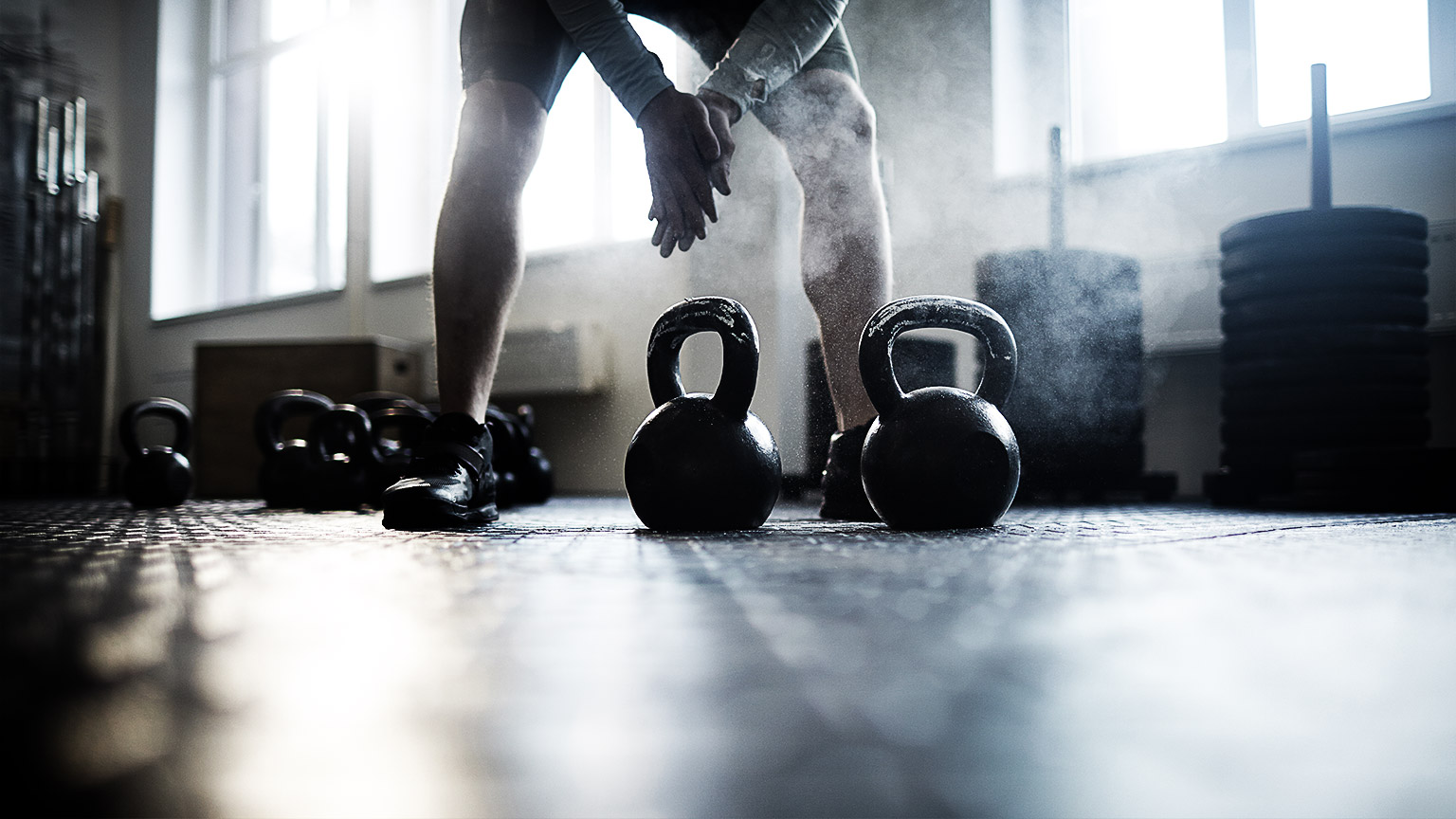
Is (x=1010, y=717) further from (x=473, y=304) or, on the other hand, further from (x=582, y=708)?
(x=473, y=304)

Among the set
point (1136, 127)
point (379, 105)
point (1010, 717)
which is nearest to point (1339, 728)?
point (1010, 717)

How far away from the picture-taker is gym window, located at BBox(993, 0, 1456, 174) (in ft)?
7.83

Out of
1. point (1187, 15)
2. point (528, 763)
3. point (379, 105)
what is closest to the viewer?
point (528, 763)

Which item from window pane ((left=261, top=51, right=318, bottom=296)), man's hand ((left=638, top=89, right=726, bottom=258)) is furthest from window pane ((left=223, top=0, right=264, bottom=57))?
man's hand ((left=638, top=89, right=726, bottom=258))

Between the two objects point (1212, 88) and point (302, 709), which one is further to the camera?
point (1212, 88)

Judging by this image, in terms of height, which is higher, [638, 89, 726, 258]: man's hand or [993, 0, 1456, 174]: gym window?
[993, 0, 1456, 174]: gym window

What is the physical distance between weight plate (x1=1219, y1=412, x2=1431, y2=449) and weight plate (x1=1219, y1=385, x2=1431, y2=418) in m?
0.02

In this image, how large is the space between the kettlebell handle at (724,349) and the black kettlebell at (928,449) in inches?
4.8

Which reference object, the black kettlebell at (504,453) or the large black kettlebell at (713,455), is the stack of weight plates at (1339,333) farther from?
the black kettlebell at (504,453)

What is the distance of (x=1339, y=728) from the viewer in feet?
0.81

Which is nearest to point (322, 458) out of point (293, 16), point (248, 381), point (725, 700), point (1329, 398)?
point (725, 700)

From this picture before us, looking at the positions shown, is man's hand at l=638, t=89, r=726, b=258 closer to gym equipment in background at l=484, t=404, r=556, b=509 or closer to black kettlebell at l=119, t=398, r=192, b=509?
gym equipment in background at l=484, t=404, r=556, b=509

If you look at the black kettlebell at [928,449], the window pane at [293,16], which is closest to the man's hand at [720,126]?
the black kettlebell at [928,449]

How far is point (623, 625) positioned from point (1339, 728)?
0.22m
